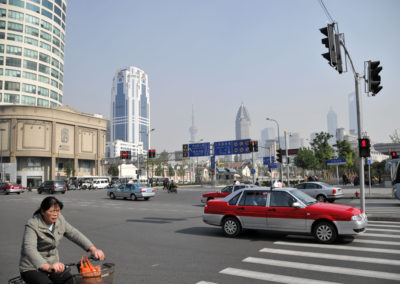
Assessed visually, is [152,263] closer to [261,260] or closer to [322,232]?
[261,260]

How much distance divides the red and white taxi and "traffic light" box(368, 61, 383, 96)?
5394mm

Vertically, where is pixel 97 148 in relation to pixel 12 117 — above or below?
below

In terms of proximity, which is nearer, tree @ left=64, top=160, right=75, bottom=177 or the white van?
the white van

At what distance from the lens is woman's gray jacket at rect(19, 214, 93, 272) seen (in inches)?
142

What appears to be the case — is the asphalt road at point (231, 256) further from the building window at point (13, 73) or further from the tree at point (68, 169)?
the building window at point (13, 73)

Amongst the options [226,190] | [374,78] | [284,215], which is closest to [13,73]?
[226,190]

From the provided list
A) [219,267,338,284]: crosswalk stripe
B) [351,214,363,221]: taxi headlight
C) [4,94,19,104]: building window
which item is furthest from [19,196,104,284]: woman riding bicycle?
[4,94,19,104]: building window

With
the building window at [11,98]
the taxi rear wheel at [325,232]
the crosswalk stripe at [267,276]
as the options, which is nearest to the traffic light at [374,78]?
the taxi rear wheel at [325,232]

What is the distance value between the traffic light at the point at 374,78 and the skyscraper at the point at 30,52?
3072 inches

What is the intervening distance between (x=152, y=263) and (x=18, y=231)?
25.2 ft

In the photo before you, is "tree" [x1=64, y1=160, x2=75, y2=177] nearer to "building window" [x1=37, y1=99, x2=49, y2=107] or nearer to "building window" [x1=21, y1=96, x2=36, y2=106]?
"building window" [x1=37, y1=99, x2=49, y2=107]

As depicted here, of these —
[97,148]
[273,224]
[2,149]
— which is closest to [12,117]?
[2,149]

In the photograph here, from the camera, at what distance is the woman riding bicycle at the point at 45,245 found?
11.5 ft

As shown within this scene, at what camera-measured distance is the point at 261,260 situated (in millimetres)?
7496
